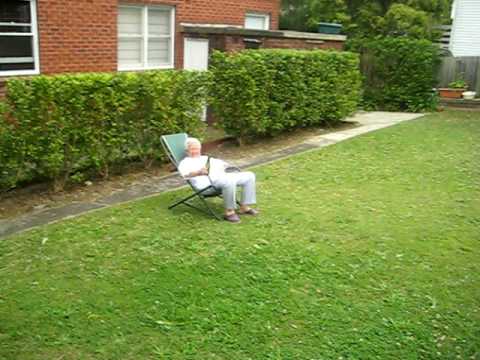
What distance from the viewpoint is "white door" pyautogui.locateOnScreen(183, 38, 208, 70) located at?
12.2 m

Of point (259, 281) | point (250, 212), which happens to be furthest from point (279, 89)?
point (259, 281)

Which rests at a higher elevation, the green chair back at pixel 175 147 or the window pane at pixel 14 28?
the window pane at pixel 14 28

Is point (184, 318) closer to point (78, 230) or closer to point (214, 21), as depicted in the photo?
point (78, 230)

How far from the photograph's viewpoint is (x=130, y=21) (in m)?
11.4

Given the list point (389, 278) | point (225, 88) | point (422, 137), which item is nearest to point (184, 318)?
point (389, 278)

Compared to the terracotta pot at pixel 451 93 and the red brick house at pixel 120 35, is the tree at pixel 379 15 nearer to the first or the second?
the terracotta pot at pixel 451 93

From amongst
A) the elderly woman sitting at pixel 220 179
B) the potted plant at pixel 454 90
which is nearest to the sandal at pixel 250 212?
the elderly woman sitting at pixel 220 179

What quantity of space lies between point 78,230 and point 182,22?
25.5ft

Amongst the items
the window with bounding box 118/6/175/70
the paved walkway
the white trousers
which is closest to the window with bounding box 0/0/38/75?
the window with bounding box 118/6/175/70

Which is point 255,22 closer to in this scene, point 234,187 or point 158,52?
point 158,52

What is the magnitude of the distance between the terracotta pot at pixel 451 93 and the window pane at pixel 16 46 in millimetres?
13150

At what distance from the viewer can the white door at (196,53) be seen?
12.2 meters

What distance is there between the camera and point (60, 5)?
31.9 feet

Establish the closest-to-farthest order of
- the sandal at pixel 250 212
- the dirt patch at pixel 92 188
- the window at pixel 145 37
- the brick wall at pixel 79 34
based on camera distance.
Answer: the sandal at pixel 250 212 < the dirt patch at pixel 92 188 < the brick wall at pixel 79 34 < the window at pixel 145 37
